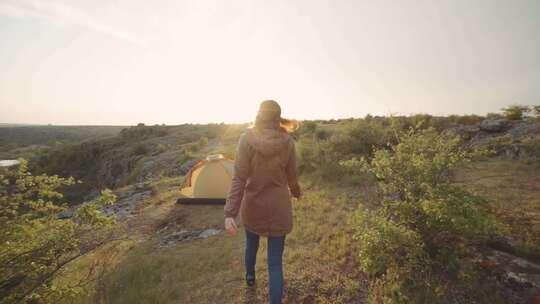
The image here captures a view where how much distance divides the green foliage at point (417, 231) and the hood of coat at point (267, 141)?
1.70 meters

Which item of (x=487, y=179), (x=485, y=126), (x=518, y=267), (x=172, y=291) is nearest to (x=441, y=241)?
(x=518, y=267)

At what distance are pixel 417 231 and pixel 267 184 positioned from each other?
86.6 inches

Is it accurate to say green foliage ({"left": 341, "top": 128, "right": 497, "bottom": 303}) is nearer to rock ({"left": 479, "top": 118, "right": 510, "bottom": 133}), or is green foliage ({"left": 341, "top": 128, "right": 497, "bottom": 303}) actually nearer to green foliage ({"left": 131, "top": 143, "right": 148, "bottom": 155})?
rock ({"left": 479, "top": 118, "right": 510, "bottom": 133})

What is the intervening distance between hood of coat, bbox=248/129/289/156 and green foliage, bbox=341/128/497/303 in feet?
5.58

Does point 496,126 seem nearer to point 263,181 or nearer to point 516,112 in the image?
point 516,112

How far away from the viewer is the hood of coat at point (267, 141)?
9.23ft

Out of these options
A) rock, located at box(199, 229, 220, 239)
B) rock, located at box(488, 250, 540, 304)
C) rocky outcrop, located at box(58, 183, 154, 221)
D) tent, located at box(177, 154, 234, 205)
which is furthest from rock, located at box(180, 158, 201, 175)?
rock, located at box(488, 250, 540, 304)

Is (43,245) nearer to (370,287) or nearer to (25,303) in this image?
(25,303)

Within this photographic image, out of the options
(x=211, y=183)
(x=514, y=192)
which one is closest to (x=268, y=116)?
(x=514, y=192)

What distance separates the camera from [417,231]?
368 centimetres

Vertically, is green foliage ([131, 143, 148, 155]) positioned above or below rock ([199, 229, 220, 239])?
below

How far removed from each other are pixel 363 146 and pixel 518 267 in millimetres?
7661

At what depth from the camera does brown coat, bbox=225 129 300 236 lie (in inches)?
112

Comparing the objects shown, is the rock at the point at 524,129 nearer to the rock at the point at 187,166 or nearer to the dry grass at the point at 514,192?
the dry grass at the point at 514,192
